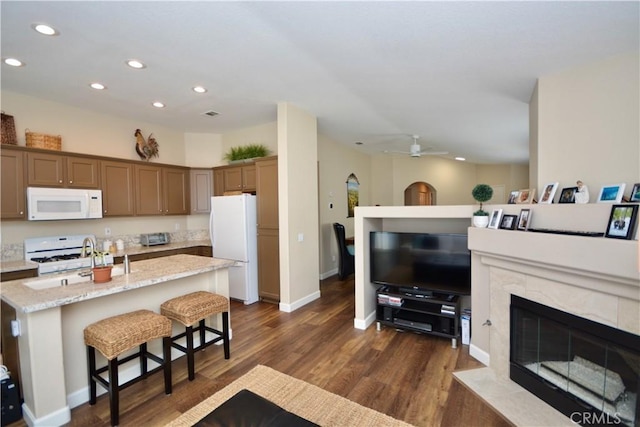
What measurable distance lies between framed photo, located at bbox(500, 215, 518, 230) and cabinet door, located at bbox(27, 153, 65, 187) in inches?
194

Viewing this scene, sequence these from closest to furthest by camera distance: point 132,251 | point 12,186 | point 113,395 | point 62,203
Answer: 1. point 113,395
2. point 12,186
3. point 62,203
4. point 132,251

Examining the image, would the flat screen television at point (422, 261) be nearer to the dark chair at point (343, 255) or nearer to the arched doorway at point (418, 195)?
the dark chair at point (343, 255)

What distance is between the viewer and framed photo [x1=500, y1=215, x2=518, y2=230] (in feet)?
7.63

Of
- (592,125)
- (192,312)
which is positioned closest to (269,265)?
(192,312)

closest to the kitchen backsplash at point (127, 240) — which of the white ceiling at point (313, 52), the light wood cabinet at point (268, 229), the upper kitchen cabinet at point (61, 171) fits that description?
the upper kitchen cabinet at point (61, 171)

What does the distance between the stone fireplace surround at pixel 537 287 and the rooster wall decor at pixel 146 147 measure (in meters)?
4.81

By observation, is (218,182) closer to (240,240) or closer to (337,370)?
(240,240)

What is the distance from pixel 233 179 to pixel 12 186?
2.61 meters

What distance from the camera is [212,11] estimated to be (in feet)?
6.62

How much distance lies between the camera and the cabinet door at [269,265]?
4277mm

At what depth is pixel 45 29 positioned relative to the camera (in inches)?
87.9

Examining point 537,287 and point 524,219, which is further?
point 524,219

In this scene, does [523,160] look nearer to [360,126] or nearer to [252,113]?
[360,126]

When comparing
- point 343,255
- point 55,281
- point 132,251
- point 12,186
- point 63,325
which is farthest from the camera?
point 343,255
